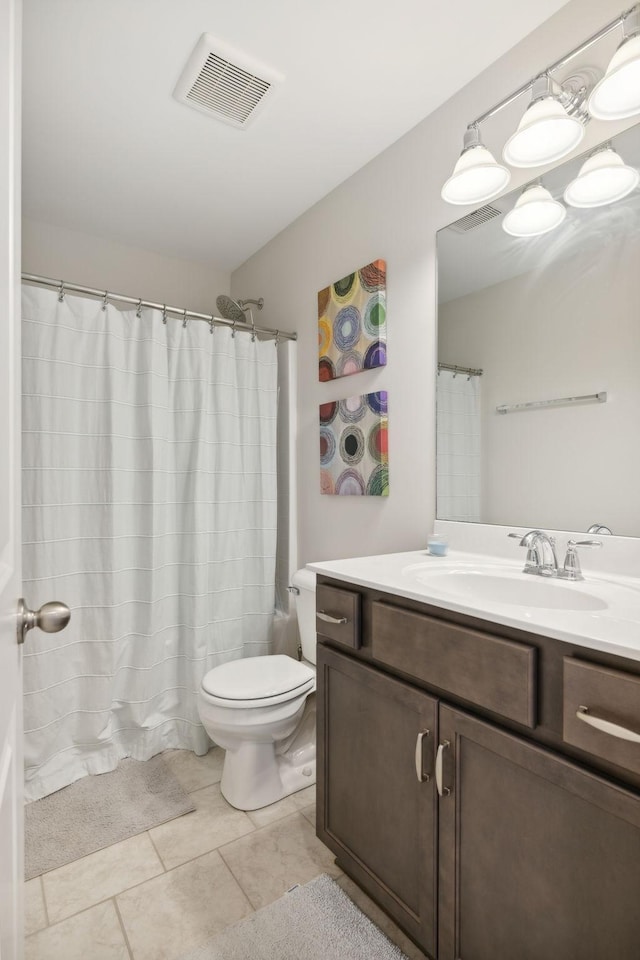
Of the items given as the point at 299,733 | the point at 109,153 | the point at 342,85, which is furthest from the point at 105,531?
the point at 342,85

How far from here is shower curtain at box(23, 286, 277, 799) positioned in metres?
1.88

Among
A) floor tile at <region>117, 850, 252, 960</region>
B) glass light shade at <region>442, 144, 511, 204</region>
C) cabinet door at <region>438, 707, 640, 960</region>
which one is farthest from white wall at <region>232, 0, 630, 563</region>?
floor tile at <region>117, 850, 252, 960</region>

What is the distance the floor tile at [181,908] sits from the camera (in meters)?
1.23

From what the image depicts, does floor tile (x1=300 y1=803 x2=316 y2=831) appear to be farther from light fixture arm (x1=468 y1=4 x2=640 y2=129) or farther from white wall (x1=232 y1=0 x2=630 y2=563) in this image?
light fixture arm (x1=468 y1=4 x2=640 y2=129)

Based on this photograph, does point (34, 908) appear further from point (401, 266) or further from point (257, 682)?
point (401, 266)

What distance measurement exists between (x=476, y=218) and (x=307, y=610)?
153 centimetres

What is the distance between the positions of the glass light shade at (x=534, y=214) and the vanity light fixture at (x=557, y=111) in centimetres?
8

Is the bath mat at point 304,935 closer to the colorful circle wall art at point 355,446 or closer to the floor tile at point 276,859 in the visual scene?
the floor tile at point 276,859

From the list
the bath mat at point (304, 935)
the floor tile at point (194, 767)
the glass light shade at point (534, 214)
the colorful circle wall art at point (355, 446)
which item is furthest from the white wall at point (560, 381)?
the floor tile at point (194, 767)

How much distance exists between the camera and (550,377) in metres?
1.43

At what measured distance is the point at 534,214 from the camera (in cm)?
142

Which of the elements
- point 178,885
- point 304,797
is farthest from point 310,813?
point 178,885

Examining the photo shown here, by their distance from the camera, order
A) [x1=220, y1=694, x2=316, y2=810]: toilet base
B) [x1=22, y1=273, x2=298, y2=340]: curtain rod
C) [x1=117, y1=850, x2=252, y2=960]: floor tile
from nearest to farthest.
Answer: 1. [x1=117, y1=850, x2=252, y2=960]: floor tile
2. [x1=220, y1=694, x2=316, y2=810]: toilet base
3. [x1=22, y1=273, x2=298, y2=340]: curtain rod

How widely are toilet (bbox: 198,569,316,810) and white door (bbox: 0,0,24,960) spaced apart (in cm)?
92
